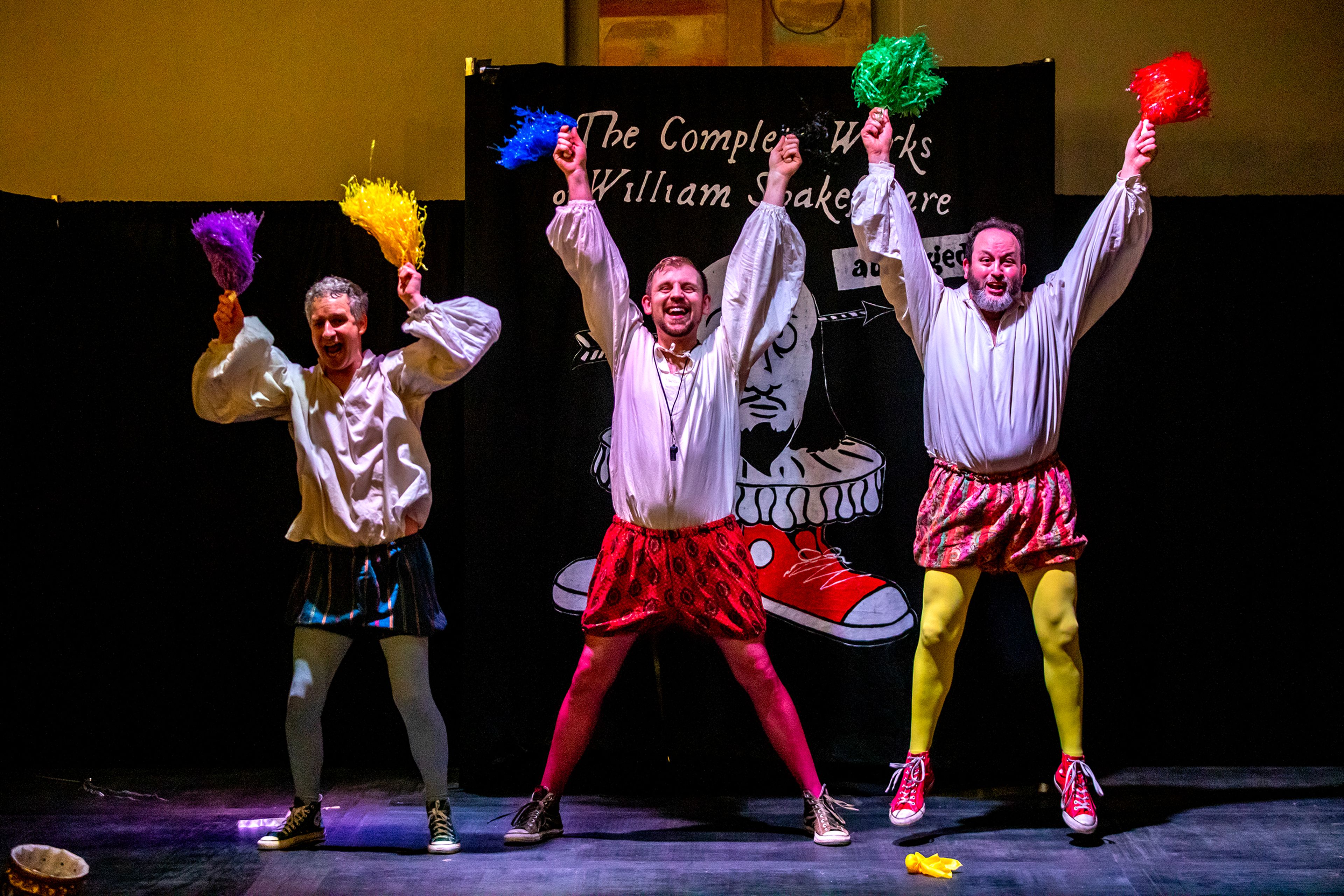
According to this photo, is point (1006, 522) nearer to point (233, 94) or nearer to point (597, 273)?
point (597, 273)

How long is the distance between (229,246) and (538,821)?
1.86m

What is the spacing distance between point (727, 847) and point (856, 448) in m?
1.39

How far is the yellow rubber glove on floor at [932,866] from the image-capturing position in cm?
319

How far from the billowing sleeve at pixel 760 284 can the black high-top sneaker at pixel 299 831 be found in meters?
1.76

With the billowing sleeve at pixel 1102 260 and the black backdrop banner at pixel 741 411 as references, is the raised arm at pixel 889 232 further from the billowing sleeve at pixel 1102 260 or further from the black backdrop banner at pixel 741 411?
the black backdrop banner at pixel 741 411

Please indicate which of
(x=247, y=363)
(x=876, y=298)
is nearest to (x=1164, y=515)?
(x=876, y=298)

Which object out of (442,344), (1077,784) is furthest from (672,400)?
(1077,784)

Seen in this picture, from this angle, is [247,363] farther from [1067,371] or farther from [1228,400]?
[1228,400]

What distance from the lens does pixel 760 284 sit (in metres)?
3.57

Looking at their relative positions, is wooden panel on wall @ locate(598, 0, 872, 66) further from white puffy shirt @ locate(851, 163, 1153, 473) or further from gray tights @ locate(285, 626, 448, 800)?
gray tights @ locate(285, 626, 448, 800)

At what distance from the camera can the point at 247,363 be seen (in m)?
3.49

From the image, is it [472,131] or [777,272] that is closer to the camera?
[777,272]

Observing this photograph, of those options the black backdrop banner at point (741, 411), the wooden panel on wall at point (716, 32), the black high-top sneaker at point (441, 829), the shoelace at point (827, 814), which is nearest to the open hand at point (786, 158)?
the black backdrop banner at point (741, 411)

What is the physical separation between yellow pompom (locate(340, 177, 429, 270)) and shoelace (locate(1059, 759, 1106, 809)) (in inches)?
93.9
